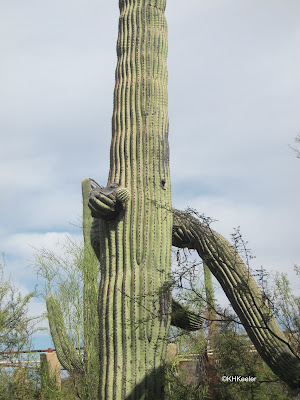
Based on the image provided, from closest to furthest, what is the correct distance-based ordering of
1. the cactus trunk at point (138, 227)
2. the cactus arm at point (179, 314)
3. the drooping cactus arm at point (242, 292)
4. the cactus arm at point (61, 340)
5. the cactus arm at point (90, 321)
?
the cactus trunk at point (138, 227) < the drooping cactus arm at point (242, 292) < the cactus arm at point (179, 314) < the cactus arm at point (90, 321) < the cactus arm at point (61, 340)

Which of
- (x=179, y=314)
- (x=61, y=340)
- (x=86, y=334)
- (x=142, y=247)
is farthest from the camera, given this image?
(x=61, y=340)

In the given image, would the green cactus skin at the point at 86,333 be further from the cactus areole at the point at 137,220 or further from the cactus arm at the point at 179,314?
the cactus areole at the point at 137,220

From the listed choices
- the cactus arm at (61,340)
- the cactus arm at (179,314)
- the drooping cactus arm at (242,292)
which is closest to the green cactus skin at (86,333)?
the cactus arm at (61,340)

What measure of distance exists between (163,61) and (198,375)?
4.16 m

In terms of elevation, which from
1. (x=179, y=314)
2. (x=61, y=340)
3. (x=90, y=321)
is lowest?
(x=61, y=340)

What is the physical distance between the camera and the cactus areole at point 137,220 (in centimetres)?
512

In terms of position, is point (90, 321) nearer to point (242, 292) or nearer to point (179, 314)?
point (179, 314)

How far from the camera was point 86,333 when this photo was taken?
26.8 feet

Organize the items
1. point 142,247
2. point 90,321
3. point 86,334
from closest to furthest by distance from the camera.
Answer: point 142,247
point 86,334
point 90,321

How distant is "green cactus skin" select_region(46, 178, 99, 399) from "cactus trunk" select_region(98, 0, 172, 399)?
291 cm

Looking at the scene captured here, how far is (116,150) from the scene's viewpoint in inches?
230

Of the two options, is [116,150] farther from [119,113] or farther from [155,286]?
[155,286]

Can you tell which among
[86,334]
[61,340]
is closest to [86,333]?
[86,334]

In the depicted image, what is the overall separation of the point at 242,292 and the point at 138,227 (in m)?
1.22
